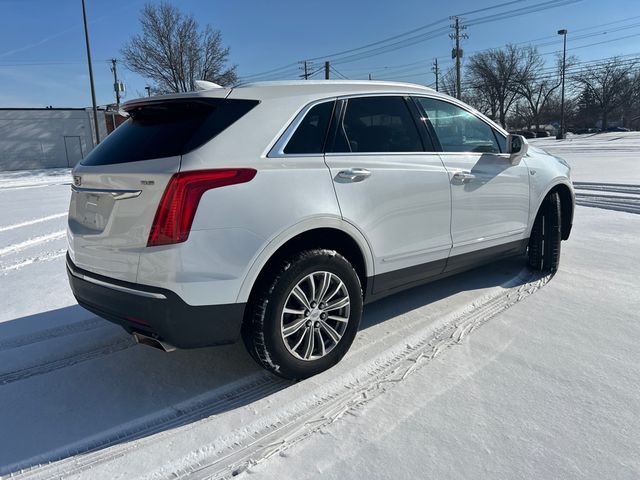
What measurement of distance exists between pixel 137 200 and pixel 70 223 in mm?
857

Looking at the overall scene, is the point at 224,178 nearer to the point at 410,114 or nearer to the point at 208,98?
the point at 208,98

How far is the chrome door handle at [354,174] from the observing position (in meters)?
2.93

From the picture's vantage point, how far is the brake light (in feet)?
7.79

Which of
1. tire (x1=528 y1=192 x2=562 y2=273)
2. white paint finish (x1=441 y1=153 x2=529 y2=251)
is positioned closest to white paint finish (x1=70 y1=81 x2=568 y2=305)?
white paint finish (x1=441 y1=153 x2=529 y2=251)

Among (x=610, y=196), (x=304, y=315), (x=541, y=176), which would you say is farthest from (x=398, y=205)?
(x=610, y=196)

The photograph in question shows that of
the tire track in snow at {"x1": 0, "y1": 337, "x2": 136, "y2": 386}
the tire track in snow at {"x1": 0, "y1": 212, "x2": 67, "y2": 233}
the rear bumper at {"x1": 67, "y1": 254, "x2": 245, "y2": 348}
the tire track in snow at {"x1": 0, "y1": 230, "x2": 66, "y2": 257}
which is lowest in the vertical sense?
the tire track in snow at {"x1": 0, "y1": 337, "x2": 136, "y2": 386}

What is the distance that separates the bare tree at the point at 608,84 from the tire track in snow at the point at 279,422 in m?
78.6

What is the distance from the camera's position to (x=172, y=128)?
2.70 m

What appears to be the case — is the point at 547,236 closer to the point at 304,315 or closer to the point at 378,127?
the point at 378,127

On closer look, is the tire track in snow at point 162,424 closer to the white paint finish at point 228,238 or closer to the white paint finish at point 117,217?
the white paint finish at point 228,238

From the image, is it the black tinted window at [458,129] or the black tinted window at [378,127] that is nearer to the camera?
the black tinted window at [378,127]

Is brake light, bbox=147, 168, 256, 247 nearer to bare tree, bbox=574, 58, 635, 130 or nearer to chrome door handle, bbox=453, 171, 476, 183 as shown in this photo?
chrome door handle, bbox=453, 171, 476, 183

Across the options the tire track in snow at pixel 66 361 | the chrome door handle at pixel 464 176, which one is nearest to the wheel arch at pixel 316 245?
the chrome door handle at pixel 464 176

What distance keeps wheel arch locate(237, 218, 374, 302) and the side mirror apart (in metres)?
1.93
